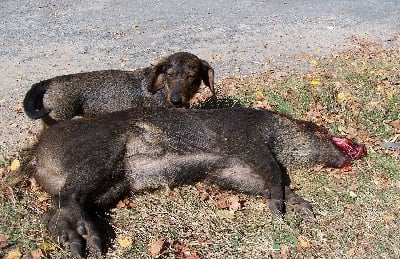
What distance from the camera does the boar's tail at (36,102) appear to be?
20.4 ft

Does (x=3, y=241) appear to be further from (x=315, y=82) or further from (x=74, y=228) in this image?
(x=315, y=82)

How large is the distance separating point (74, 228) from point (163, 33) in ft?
27.9

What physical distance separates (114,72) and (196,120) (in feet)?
7.57

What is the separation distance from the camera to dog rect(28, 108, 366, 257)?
486 centimetres

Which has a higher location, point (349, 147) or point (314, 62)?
point (349, 147)

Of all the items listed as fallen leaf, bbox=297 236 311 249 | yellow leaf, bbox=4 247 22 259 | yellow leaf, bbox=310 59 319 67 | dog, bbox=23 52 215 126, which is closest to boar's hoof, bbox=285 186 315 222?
Result: fallen leaf, bbox=297 236 311 249

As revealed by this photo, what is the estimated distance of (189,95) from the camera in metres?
6.92

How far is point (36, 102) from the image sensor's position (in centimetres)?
655

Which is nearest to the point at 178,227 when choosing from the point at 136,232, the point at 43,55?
the point at 136,232

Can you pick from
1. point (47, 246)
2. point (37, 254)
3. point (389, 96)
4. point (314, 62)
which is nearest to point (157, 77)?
point (47, 246)

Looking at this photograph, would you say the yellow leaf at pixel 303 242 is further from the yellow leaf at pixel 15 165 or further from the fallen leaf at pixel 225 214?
the yellow leaf at pixel 15 165

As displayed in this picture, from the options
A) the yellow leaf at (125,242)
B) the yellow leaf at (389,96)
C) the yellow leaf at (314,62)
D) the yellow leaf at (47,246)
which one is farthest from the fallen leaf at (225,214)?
the yellow leaf at (314,62)

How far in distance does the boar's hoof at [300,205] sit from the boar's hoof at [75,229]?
205 centimetres

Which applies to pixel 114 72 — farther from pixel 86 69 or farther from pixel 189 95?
pixel 86 69
